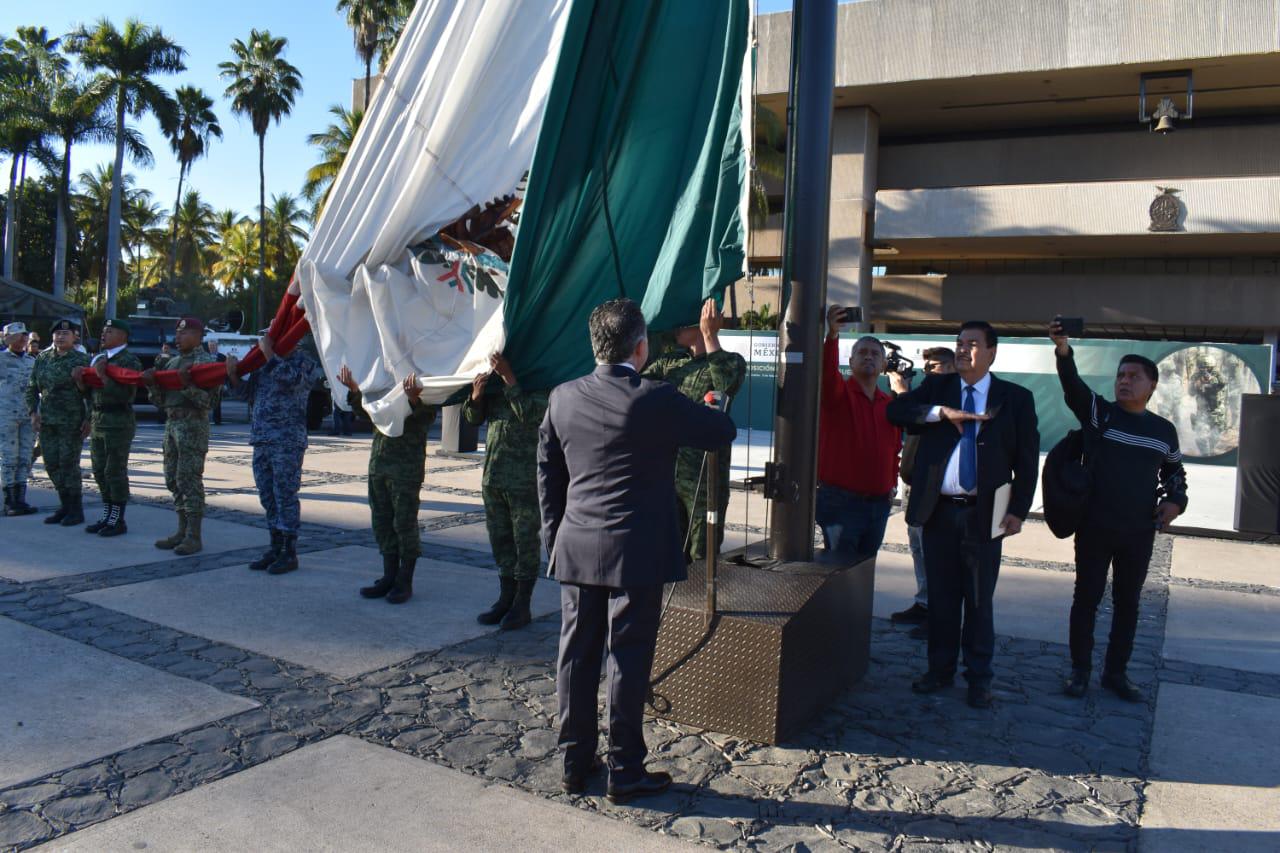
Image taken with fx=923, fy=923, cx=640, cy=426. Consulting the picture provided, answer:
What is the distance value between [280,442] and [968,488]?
4.55 m

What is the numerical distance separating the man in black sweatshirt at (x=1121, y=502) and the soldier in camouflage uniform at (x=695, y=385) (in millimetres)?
1511

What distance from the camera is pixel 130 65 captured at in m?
34.1

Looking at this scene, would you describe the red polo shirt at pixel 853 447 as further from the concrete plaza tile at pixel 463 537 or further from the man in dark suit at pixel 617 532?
the concrete plaza tile at pixel 463 537

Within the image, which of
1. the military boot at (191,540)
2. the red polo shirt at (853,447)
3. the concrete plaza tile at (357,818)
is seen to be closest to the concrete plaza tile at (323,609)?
the military boot at (191,540)

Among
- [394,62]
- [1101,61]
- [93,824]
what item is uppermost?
[1101,61]

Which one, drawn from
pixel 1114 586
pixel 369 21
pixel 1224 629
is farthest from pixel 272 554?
pixel 369 21

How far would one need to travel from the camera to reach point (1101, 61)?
21266 millimetres

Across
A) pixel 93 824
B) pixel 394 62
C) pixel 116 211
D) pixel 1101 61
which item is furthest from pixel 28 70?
pixel 93 824

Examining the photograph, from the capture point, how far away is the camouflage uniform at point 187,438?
6926 mm

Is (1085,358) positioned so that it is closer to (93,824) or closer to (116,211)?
(93,824)

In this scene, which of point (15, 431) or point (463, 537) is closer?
point (463, 537)

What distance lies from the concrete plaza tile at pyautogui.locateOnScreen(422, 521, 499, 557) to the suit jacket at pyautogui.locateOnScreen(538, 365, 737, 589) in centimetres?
434

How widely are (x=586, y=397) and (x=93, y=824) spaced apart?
83.0 inches

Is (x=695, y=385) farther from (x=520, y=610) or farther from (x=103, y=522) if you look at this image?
(x=103, y=522)
